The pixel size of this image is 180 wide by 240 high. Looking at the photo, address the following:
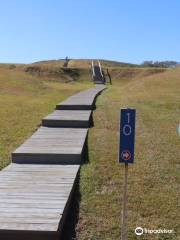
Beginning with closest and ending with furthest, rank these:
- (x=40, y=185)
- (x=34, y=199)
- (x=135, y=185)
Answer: (x=34, y=199)
(x=40, y=185)
(x=135, y=185)

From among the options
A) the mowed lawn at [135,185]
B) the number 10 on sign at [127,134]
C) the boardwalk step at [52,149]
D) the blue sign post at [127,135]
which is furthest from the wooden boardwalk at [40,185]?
the number 10 on sign at [127,134]

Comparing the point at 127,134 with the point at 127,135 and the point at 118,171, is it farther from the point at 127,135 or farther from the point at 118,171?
the point at 118,171

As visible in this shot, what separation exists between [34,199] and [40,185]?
734mm

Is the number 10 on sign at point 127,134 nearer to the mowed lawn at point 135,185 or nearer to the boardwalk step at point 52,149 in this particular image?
the mowed lawn at point 135,185

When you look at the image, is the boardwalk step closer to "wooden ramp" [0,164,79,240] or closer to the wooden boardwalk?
the wooden boardwalk

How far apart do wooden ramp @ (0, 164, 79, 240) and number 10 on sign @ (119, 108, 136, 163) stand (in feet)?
3.32

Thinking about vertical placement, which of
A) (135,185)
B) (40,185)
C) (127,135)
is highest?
(127,135)

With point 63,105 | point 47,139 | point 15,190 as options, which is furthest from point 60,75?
point 15,190

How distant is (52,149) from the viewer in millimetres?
8820

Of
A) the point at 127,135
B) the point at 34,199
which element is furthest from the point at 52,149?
the point at 127,135

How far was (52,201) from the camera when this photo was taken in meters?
5.79

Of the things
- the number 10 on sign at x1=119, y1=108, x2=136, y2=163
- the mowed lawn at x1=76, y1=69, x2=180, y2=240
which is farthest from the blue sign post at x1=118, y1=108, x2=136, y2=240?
the mowed lawn at x1=76, y1=69, x2=180, y2=240

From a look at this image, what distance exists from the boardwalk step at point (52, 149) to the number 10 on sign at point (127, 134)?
11.3ft

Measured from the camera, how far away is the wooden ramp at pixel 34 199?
492 centimetres
